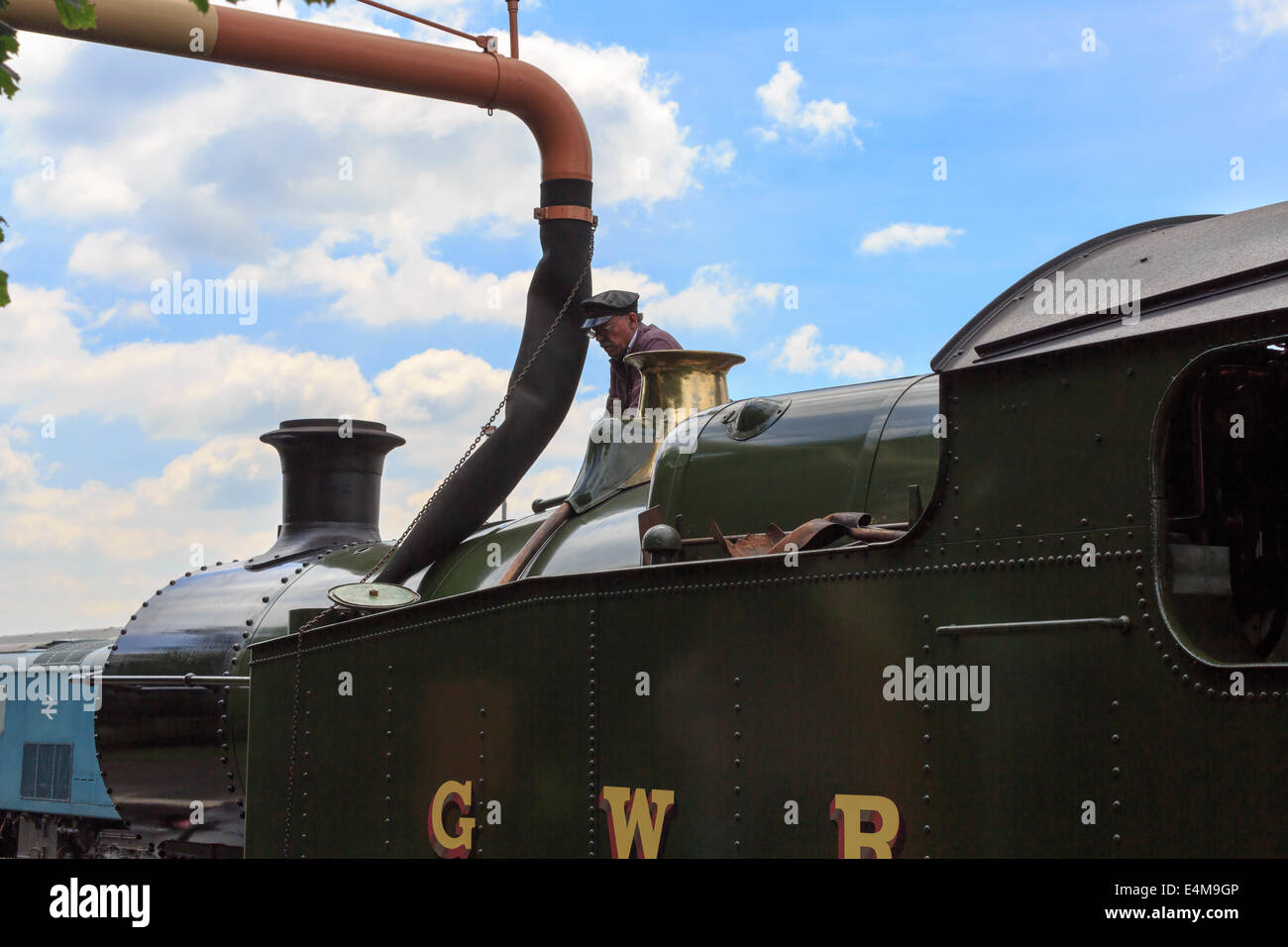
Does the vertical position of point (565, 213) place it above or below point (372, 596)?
above

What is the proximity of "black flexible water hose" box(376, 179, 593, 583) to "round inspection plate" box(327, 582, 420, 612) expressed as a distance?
5.01ft

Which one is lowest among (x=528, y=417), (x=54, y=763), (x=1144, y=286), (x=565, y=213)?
(x=54, y=763)

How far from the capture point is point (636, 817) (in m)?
5.07

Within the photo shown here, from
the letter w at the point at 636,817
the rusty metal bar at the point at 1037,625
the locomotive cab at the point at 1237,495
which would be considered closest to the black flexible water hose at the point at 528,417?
the letter w at the point at 636,817

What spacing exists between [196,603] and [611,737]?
20.8 feet

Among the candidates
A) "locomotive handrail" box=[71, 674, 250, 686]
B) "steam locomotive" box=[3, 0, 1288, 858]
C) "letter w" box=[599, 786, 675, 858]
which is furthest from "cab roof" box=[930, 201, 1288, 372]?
"locomotive handrail" box=[71, 674, 250, 686]

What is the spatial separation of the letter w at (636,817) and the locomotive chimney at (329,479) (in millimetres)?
6373

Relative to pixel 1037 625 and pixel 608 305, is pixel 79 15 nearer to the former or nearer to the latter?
pixel 1037 625

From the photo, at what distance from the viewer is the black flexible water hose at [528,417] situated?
9.01m

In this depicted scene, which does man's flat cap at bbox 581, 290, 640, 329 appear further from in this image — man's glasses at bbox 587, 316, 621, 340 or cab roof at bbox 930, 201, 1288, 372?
cab roof at bbox 930, 201, 1288, 372

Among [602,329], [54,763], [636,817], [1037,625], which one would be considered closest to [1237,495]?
[1037,625]

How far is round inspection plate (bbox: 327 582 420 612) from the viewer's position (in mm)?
7086

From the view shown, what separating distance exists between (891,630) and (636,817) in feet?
4.51
